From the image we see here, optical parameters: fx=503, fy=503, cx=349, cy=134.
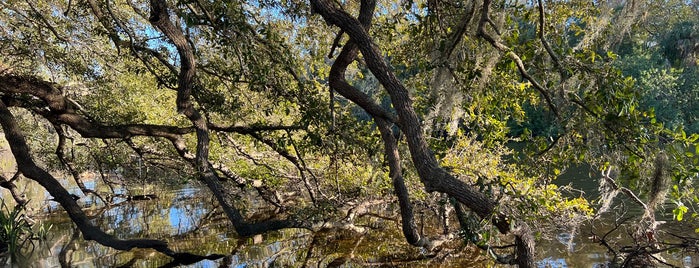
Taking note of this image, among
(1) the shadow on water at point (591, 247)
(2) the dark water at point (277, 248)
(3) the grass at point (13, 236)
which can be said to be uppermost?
(3) the grass at point (13, 236)

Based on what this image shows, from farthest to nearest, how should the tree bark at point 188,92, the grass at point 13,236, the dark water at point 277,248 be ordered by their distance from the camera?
the grass at point 13,236, the dark water at point 277,248, the tree bark at point 188,92

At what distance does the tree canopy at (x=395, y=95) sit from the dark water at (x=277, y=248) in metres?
0.75

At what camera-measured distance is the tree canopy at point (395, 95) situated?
10.8 ft

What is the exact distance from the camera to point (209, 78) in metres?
6.77

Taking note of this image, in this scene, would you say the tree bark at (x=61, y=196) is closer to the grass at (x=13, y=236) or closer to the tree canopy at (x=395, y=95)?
A: the tree canopy at (x=395, y=95)

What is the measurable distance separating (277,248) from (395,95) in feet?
21.3

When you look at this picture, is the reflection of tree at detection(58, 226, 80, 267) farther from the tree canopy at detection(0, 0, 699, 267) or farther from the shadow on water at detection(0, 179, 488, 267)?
the tree canopy at detection(0, 0, 699, 267)

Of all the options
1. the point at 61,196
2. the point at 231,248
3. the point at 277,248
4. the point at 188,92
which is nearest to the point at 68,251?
the point at 231,248

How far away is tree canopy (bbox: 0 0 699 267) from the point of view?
A: 129 inches

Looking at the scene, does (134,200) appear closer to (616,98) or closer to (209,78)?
(209,78)

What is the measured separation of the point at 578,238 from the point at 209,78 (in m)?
7.01

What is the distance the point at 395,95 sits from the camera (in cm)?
332

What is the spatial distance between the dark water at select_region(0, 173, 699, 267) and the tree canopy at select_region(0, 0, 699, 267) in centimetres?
75

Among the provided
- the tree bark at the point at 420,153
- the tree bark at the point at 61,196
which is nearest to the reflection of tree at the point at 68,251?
the tree bark at the point at 61,196
